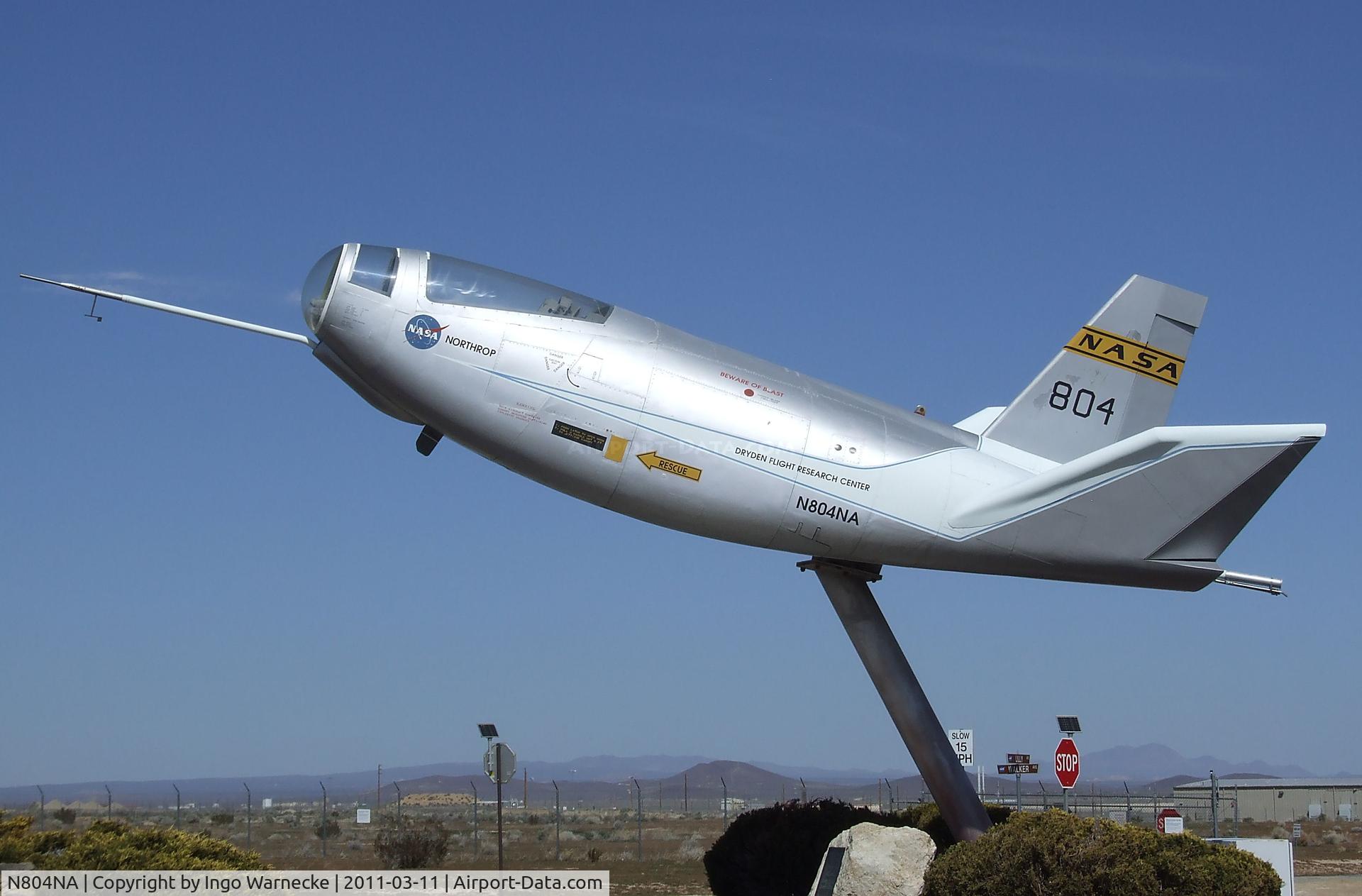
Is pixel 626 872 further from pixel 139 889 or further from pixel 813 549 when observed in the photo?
pixel 139 889

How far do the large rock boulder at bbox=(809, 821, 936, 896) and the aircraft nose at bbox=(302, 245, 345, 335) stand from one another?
371 inches

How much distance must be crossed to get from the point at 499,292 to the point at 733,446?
142 inches

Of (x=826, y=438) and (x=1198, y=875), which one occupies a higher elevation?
(x=826, y=438)

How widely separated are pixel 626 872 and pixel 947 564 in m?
18.0

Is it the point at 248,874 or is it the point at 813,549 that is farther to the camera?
the point at 813,549

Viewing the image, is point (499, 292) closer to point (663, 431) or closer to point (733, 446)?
point (663, 431)

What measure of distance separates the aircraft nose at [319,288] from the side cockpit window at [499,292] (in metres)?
1.19

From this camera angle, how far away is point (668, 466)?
1730cm

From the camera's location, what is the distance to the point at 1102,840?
1595cm

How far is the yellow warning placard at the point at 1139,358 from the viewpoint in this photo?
19297mm

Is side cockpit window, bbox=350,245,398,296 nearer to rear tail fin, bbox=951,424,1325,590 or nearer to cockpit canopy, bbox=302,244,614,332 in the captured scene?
cockpit canopy, bbox=302,244,614,332

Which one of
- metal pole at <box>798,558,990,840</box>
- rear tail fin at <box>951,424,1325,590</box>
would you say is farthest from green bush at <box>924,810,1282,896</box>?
rear tail fin at <box>951,424,1325,590</box>

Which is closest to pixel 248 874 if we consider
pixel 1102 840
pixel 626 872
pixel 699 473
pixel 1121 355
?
pixel 699 473

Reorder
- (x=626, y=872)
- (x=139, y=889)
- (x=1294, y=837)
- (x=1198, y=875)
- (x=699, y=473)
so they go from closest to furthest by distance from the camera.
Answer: (x=139, y=889)
(x=1198, y=875)
(x=699, y=473)
(x=626, y=872)
(x=1294, y=837)
